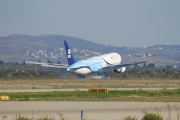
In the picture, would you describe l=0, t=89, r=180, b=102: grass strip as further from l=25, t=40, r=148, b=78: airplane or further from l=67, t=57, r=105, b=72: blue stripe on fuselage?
l=67, t=57, r=105, b=72: blue stripe on fuselage

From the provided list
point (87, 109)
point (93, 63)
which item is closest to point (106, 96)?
point (87, 109)

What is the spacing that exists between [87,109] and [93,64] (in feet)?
248

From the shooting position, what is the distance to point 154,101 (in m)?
49.9

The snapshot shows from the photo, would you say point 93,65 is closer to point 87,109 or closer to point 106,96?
point 106,96

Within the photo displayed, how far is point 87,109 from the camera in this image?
42000mm

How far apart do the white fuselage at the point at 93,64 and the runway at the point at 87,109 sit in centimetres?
6041

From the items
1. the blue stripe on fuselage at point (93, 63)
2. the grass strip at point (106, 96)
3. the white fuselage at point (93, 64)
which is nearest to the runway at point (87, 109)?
the grass strip at point (106, 96)

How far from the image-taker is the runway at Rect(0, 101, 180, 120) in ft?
124

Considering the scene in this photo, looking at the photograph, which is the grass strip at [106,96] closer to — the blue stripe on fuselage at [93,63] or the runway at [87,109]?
the runway at [87,109]

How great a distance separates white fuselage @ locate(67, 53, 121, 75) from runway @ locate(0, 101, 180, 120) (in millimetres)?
60413

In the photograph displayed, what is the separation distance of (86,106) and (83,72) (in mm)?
67981

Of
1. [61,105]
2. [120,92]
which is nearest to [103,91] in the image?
[120,92]

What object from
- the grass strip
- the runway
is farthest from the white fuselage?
the runway

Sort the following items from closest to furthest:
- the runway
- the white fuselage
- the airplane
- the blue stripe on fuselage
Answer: the runway
the white fuselage
the airplane
the blue stripe on fuselage
